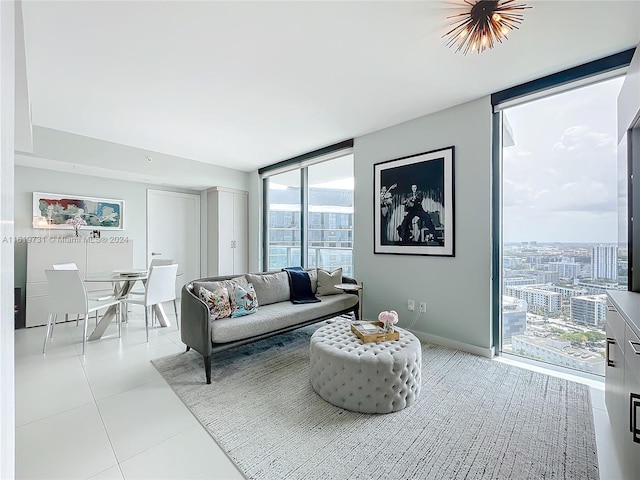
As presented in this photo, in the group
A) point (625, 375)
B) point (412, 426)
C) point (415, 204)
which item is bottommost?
point (412, 426)

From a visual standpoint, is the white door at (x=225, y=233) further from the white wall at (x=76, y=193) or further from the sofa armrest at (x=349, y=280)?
the sofa armrest at (x=349, y=280)

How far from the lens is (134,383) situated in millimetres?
2377

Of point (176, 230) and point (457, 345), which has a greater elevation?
point (176, 230)

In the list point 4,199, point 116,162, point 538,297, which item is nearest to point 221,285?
point 4,199

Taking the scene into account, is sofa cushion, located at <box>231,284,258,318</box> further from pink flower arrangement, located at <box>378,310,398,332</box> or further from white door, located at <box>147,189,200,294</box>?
white door, located at <box>147,189,200,294</box>

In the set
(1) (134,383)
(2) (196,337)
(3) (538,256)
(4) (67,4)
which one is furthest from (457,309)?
(4) (67,4)

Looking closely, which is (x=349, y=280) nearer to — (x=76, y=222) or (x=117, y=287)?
(x=117, y=287)

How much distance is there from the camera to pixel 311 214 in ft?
16.3

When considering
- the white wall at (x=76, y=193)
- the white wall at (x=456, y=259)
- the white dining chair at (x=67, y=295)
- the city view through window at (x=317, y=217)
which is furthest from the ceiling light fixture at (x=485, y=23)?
the white wall at (x=76, y=193)

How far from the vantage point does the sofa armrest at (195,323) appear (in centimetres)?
239

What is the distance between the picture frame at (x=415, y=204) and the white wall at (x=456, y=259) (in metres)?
0.08

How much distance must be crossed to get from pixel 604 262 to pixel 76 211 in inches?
255

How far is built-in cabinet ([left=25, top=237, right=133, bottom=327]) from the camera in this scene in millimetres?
3867

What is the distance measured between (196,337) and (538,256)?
321 centimetres
